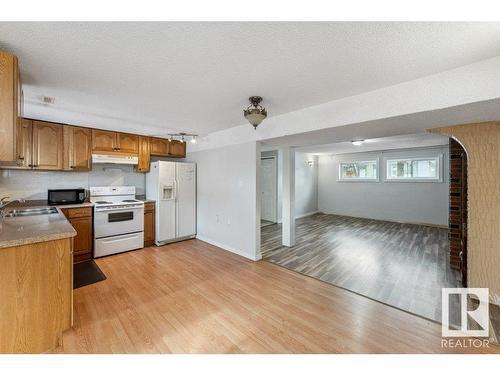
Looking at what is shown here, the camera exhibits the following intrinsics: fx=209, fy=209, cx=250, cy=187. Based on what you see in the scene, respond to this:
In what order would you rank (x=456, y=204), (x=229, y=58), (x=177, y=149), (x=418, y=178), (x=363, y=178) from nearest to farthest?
1. (x=229, y=58)
2. (x=456, y=204)
3. (x=177, y=149)
4. (x=418, y=178)
5. (x=363, y=178)

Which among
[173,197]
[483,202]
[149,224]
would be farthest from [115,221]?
[483,202]

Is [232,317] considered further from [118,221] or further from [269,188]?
[269,188]

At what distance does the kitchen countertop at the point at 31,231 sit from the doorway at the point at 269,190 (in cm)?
500

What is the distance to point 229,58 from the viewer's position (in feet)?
5.30

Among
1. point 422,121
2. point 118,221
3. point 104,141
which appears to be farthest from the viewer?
point 104,141

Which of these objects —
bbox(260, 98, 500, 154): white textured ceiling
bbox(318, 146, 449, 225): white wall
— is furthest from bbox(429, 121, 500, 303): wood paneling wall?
bbox(318, 146, 449, 225): white wall

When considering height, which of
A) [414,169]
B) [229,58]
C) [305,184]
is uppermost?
[229,58]

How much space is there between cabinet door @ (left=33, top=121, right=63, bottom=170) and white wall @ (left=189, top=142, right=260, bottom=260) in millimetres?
2356

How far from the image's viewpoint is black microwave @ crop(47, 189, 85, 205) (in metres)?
3.49

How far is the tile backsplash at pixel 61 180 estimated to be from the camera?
3.38 metres

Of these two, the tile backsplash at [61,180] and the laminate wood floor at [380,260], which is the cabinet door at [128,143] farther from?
the laminate wood floor at [380,260]

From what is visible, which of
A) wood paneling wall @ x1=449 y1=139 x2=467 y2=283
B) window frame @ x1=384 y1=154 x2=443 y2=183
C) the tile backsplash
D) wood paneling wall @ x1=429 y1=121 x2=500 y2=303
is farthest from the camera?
window frame @ x1=384 y1=154 x2=443 y2=183

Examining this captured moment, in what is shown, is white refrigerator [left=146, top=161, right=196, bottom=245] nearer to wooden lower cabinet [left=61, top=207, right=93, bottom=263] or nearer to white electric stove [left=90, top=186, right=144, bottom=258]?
white electric stove [left=90, top=186, right=144, bottom=258]

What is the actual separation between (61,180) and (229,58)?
398 centimetres
